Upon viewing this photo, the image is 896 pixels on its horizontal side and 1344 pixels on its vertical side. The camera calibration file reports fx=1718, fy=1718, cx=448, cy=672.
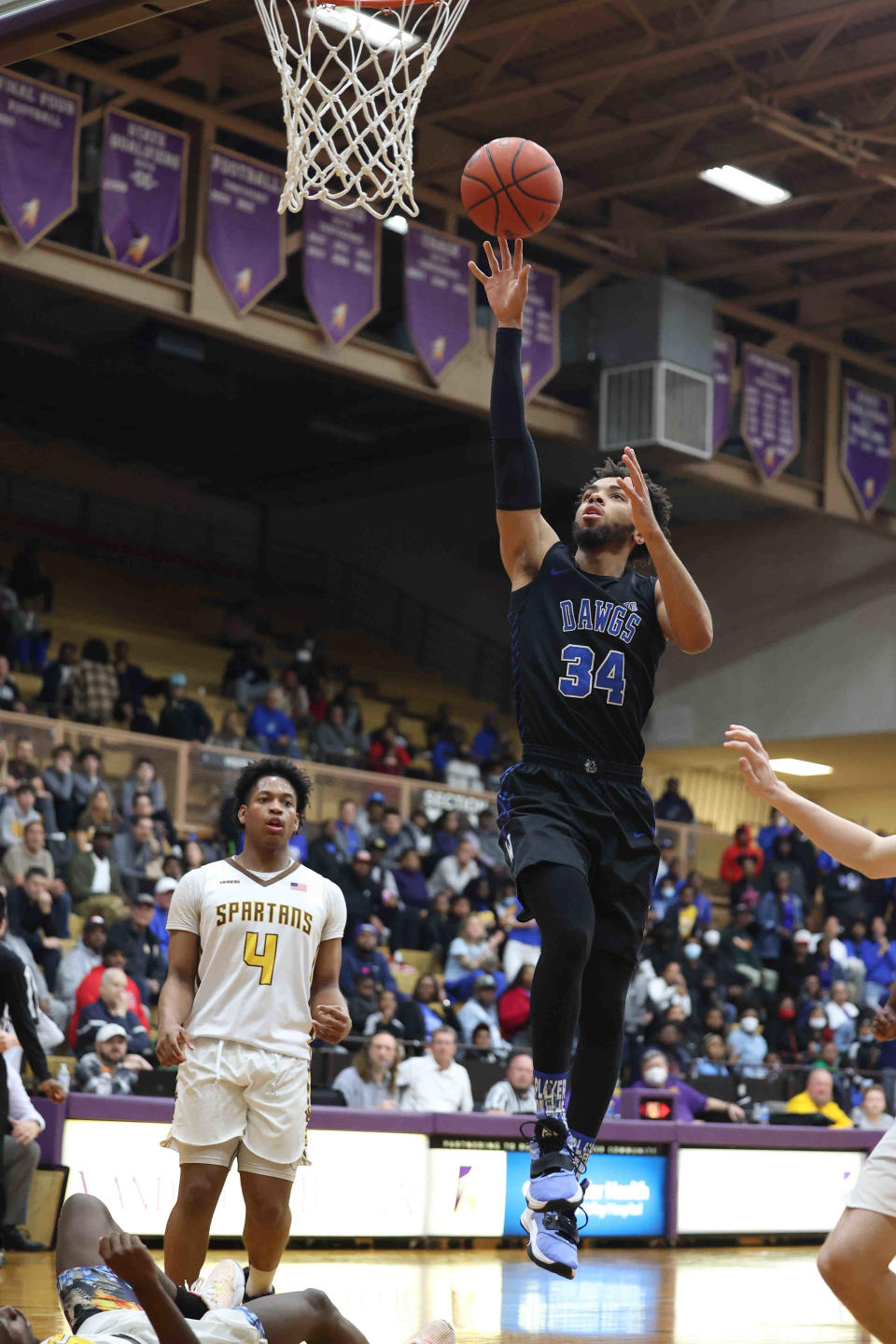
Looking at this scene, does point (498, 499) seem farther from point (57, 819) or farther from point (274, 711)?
point (274, 711)

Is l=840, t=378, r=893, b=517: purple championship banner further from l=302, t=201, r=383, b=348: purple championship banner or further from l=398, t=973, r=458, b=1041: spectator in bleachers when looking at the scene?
l=398, t=973, r=458, b=1041: spectator in bleachers

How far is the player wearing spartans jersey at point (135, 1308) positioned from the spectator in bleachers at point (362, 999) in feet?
29.8

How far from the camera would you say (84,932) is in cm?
1286

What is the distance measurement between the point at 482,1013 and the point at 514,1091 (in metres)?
1.59

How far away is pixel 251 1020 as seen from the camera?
248 inches

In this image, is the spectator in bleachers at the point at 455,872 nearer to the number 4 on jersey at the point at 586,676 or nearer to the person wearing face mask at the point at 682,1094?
the person wearing face mask at the point at 682,1094

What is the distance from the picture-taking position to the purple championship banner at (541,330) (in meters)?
19.0

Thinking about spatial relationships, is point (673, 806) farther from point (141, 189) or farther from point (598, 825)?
point (598, 825)

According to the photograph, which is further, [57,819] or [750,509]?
[750,509]

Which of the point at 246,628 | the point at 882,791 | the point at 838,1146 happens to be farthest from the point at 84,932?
the point at 882,791

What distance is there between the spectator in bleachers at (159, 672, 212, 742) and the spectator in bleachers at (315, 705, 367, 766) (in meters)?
1.83

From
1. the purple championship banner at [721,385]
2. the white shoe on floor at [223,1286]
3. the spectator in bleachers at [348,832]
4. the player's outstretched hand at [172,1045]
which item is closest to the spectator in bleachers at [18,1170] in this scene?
the player's outstretched hand at [172,1045]

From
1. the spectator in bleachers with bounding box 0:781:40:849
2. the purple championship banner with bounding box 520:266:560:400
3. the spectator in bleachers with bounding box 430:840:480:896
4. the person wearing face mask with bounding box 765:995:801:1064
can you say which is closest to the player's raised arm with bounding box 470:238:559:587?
the spectator in bleachers with bounding box 0:781:40:849

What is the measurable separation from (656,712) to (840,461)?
5210 millimetres
